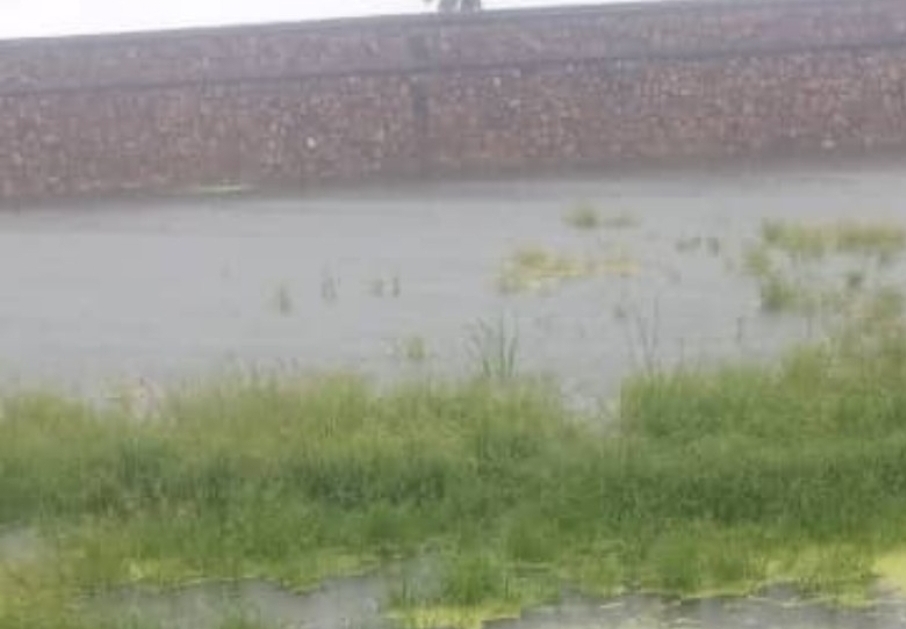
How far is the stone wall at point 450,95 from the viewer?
2694 cm

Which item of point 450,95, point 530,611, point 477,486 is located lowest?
point 530,611

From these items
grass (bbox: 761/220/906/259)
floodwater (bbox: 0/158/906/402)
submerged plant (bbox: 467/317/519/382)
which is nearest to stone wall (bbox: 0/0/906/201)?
floodwater (bbox: 0/158/906/402)

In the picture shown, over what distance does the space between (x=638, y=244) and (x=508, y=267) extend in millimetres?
1826

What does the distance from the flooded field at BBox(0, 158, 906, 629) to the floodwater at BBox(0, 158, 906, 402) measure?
0.07 metres

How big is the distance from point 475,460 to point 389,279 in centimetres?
783

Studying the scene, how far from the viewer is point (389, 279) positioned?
1631 cm

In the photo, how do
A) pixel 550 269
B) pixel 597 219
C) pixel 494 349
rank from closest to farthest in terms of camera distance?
1. pixel 494 349
2. pixel 550 269
3. pixel 597 219

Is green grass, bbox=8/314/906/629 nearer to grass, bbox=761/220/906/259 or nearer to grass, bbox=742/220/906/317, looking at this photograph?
grass, bbox=742/220/906/317

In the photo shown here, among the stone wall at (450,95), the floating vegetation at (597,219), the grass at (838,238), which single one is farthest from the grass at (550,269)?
the stone wall at (450,95)

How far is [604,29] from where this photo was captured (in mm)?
28109

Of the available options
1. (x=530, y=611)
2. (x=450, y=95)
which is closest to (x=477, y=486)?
(x=530, y=611)

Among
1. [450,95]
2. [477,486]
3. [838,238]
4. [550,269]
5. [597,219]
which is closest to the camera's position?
[477,486]

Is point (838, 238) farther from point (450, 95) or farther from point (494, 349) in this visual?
point (450, 95)

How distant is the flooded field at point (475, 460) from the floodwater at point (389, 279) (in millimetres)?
65
